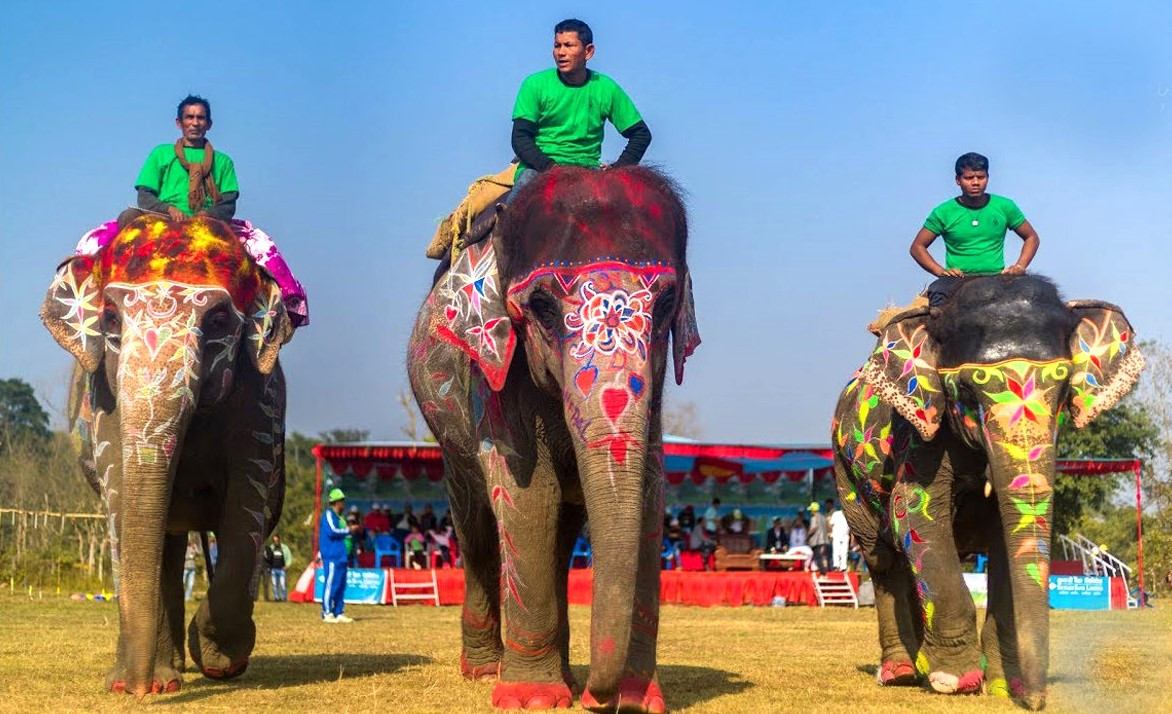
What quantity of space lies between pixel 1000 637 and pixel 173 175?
6.94m

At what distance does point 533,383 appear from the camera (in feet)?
31.6

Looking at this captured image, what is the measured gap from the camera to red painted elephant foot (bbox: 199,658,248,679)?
37.6 ft

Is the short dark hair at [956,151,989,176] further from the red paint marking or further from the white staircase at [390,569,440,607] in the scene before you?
the white staircase at [390,569,440,607]

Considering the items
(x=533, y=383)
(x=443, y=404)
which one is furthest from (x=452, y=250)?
(x=533, y=383)

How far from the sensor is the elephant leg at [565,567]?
1005 centimetres

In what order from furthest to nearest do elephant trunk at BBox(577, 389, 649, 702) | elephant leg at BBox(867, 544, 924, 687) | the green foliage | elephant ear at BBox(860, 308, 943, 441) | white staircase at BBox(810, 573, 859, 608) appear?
the green foliage → white staircase at BBox(810, 573, 859, 608) → elephant leg at BBox(867, 544, 924, 687) → elephant ear at BBox(860, 308, 943, 441) → elephant trunk at BBox(577, 389, 649, 702)

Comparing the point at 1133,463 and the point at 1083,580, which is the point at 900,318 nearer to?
the point at 1083,580

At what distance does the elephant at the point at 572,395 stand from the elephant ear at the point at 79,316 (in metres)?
2.34

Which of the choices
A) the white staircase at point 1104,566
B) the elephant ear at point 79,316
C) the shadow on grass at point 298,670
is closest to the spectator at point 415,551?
the white staircase at point 1104,566

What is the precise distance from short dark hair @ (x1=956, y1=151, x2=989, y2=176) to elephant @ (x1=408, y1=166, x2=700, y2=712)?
12.0 ft

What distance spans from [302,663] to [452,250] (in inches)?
170

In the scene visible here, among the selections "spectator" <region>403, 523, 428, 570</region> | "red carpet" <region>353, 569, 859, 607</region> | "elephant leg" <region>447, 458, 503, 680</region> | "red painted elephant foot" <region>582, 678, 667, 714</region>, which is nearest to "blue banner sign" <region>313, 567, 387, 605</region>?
"red carpet" <region>353, 569, 859, 607</region>

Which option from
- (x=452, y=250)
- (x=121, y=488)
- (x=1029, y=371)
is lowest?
(x=121, y=488)

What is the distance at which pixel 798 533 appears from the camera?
35.7 meters
